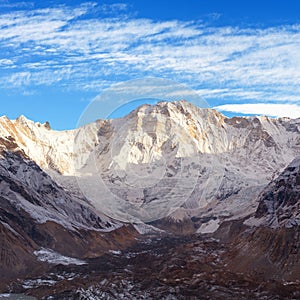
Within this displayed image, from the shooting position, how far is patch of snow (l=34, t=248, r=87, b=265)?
132 metres

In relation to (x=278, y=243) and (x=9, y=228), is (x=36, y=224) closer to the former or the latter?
(x=9, y=228)

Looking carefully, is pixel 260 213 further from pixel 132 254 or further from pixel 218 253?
pixel 132 254

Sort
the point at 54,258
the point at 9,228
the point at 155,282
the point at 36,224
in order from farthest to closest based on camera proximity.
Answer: the point at 36,224, the point at 54,258, the point at 9,228, the point at 155,282

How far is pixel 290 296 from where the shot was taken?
9044cm

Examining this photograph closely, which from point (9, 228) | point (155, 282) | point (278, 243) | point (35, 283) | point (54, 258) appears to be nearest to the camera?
point (155, 282)

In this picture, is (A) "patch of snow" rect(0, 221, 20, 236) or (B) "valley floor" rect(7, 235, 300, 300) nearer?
(B) "valley floor" rect(7, 235, 300, 300)

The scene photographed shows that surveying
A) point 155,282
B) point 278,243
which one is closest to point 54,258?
point 155,282

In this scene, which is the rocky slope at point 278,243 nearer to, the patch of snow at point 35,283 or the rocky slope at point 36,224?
the patch of snow at point 35,283

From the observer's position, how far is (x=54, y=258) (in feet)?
440

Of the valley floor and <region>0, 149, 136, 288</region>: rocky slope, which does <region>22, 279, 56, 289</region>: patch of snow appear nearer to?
the valley floor

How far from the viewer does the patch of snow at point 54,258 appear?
13150cm

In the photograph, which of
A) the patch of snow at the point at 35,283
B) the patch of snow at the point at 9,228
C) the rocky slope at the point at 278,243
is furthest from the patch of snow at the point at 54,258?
the rocky slope at the point at 278,243

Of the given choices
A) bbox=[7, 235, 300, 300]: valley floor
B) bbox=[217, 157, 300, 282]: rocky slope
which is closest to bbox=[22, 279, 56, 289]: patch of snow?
bbox=[7, 235, 300, 300]: valley floor

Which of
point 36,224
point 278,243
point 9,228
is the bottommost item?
point 278,243
